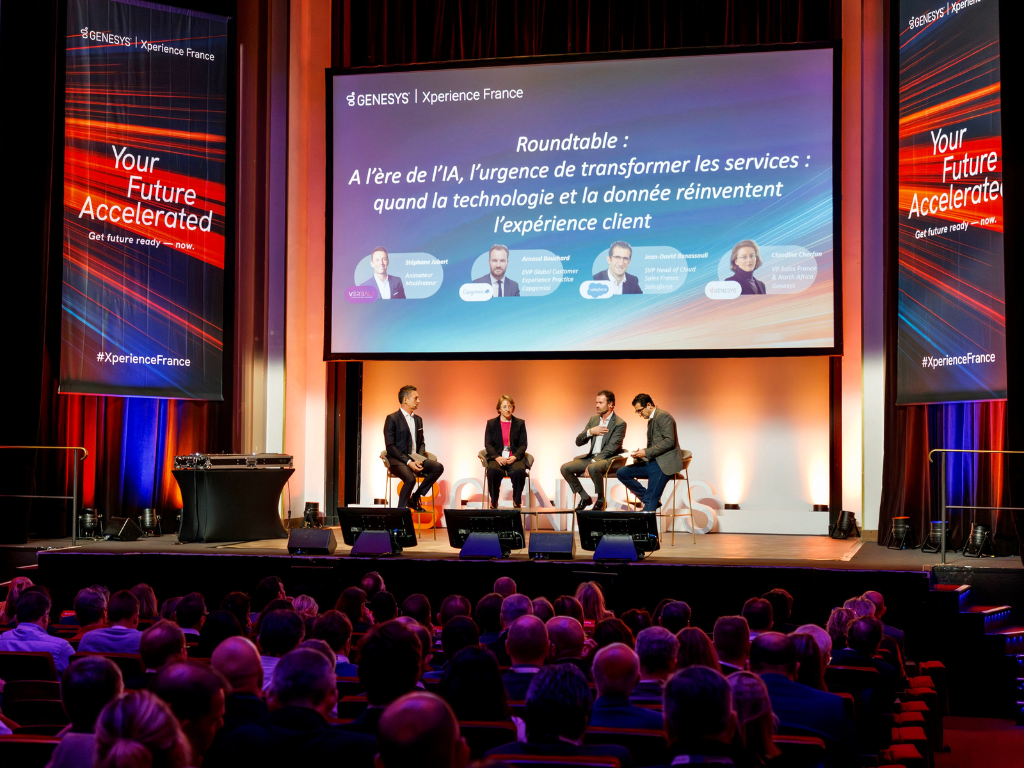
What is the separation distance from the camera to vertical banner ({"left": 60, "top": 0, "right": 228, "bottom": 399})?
25.2 feet

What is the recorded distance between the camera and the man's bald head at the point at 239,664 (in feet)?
8.02

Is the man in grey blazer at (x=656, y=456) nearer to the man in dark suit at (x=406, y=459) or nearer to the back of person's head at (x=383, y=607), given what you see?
the man in dark suit at (x=406, y=459)

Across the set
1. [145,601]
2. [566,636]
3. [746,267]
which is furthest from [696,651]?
[746,267]

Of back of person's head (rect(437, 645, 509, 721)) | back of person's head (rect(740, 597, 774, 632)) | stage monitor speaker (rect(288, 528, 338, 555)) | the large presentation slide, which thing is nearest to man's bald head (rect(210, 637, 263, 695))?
back of person's head (rect(437, 645, 509, 721))

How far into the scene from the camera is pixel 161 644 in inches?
117

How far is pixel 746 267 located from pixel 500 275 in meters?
2.02

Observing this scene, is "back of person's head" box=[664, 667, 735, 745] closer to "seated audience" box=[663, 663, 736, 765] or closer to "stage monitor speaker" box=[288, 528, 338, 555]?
"seated audience" box=[663, 663, 736, 765]

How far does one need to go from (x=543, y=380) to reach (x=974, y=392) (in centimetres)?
402

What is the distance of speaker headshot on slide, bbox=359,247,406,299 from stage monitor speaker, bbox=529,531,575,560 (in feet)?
10.3

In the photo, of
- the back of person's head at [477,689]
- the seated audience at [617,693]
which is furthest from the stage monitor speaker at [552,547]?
the back of person's head at [477,689]

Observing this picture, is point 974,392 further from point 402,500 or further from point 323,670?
point 323,670

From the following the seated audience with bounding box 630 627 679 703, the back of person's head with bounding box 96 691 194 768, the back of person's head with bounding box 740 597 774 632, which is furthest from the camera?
the back of person's head with bounding box 740 597 774 632

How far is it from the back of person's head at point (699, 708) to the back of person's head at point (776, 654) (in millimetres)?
861

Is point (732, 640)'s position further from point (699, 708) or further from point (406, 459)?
point (406, 459)
